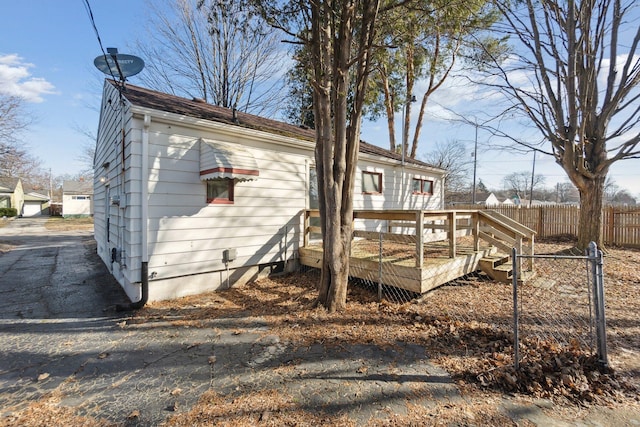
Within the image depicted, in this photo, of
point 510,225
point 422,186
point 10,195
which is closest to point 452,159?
point 422,186

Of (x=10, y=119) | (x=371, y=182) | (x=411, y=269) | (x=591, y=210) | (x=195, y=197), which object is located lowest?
(x=411, y=269)

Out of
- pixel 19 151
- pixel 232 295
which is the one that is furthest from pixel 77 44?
pixel 19 151

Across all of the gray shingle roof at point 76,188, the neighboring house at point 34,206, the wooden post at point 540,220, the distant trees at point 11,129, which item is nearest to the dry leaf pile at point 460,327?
the wooden post at point 540,220

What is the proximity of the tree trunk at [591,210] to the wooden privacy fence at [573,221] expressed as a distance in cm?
352

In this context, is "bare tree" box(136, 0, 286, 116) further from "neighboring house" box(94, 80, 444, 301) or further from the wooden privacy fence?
the wooden privacy fence

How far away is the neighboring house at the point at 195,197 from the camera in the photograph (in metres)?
4.96

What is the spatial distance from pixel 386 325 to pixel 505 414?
1.90 meters

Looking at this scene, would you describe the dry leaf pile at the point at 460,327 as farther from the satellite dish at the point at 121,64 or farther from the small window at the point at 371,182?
the satellite dish at the point at 121,64

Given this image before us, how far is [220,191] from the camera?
233 inches

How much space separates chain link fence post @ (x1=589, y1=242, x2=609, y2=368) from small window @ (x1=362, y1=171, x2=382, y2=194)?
641cm

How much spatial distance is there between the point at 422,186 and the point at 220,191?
8309 mm

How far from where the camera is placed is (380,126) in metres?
18.6

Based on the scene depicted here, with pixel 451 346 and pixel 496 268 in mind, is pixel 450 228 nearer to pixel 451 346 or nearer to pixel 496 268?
pixel 496 268

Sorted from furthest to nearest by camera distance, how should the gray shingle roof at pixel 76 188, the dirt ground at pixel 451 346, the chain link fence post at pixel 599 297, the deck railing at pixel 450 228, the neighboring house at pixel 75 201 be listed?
1. the gray shingle roof at pixel 76 188
2. the neighboring house at pixel 75 201
3. the deck railing at pixel 450 228
4. the chain link fence post at pixel 599 297
5. the dirt ground at pixel 451 346
